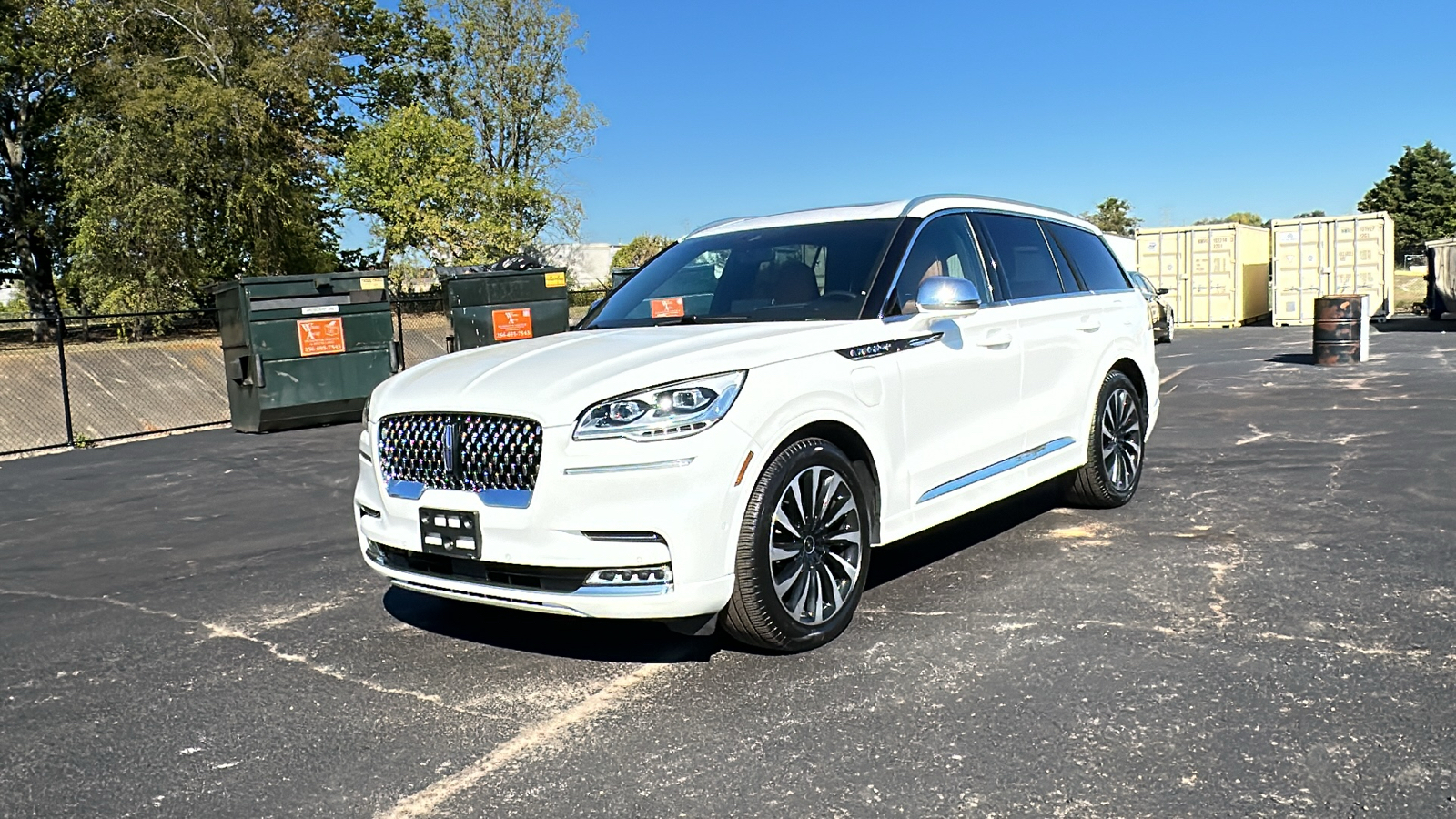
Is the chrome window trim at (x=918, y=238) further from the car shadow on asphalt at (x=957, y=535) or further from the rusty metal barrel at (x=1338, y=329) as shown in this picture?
the rusty metal barrel at (x=1338, y=329)

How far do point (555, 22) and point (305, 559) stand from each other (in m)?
43.0

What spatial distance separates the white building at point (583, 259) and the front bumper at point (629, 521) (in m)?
24.4

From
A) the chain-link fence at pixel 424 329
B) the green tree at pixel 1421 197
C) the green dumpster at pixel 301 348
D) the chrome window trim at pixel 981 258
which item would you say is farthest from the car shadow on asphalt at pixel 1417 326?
the green tree at pixel 1421 197

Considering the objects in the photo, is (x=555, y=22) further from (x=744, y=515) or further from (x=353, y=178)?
(x=744, y=515)

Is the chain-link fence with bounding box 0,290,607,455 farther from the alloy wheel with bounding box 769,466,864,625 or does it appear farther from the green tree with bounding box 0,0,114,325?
the alloy wheel with bounding box 769,466,864,625

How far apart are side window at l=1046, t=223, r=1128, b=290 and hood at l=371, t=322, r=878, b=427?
247cm

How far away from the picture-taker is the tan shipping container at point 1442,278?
963 inches

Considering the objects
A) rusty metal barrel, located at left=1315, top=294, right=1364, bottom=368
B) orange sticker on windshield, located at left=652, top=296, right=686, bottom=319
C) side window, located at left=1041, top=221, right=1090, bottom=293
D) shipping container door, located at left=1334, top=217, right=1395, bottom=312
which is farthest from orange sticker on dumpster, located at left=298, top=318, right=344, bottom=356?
shipping container door, located at left=1334, top=217, right=1395, bottom=312

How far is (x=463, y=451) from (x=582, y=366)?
0.53 metres

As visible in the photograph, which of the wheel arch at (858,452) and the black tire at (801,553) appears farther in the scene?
the wheel arch at (858,452)

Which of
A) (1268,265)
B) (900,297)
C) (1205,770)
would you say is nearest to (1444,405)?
(900,297)

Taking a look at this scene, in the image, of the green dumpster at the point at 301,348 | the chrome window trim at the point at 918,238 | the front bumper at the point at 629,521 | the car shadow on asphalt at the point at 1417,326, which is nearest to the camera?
the front bumper at the point at 629,521

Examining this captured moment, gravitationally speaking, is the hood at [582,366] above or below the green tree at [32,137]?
below

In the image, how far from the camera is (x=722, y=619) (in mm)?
4070
